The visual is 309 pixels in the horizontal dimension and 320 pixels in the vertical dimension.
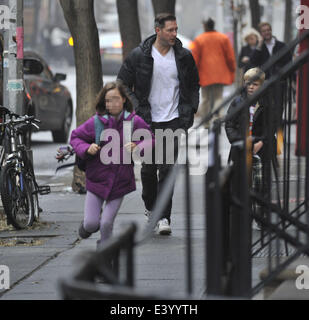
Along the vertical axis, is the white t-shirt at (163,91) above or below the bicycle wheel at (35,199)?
above

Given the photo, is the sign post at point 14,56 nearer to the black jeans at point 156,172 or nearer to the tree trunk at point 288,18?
the black jeans at point 156,172

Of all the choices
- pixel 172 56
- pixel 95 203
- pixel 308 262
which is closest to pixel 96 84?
pixel 172 56

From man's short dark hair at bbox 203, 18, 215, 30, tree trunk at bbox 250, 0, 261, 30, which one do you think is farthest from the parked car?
tree trunk at bbox 250, 0, 261, 30

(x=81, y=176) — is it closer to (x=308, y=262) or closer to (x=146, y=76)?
(x=146, y=76)

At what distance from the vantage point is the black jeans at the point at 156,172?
29.0ft

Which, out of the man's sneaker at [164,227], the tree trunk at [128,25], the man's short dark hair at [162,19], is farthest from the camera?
the tree trunk at [128,25]

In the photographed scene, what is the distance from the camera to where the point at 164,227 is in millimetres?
8648

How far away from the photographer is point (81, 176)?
460 inches

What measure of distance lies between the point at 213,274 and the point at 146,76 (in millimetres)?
4562

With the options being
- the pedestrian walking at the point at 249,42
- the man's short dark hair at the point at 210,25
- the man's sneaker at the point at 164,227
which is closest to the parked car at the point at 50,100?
the man's short dark hair at the point at 210,25

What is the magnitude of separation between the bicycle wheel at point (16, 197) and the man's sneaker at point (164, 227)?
4.17 ft

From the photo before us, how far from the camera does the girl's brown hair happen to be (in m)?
6.95

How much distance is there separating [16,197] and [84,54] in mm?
2953
